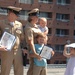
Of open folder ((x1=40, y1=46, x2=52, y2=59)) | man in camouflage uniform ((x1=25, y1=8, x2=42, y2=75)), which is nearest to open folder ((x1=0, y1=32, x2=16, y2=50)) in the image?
man in camouflage uniform ((x1=25, y1=8, x2=42, y2=75))

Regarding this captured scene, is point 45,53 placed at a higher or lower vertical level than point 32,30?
lower

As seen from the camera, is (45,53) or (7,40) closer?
(7,40)

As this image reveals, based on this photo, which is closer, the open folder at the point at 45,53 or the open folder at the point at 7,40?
the open folder at the point at 7,40

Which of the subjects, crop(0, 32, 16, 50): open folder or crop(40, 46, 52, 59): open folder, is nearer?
crop(0, 32, 16, 50): open folder

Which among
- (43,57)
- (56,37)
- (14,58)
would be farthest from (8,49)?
(56,37)

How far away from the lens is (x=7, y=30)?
212 inches

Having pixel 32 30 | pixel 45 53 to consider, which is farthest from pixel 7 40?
pixel 45 53

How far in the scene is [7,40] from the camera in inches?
207

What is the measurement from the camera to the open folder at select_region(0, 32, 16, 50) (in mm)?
5227

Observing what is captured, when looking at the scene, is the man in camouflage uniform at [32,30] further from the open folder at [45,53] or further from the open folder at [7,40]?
the open folder at [7,40]

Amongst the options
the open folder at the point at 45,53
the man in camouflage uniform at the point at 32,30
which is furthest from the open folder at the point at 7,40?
the open folder at the point at 45,53

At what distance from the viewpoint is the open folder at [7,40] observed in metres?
5.23

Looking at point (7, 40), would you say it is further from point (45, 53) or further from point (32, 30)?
point (45, 53)

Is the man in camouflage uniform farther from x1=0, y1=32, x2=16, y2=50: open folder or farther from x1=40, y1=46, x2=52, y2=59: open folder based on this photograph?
x1=0, y1=32, x2=16, y2=50: open folder
